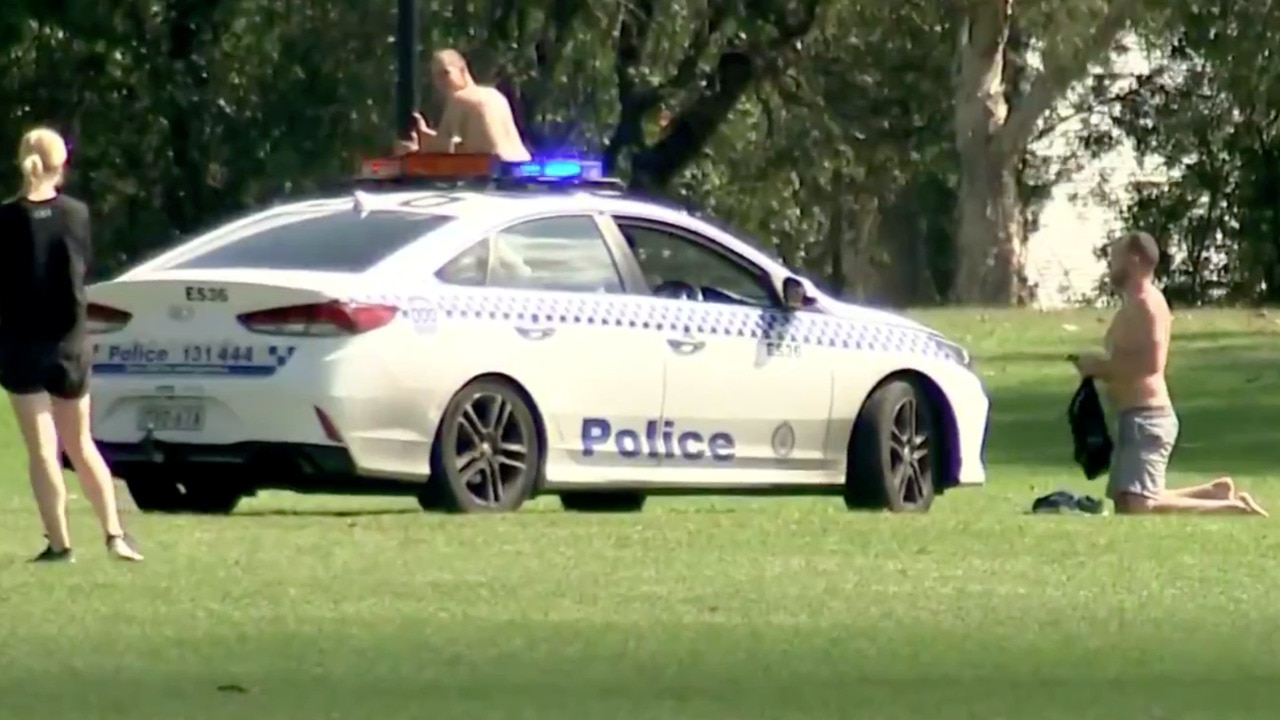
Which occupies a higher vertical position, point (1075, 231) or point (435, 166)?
point (435, 166)

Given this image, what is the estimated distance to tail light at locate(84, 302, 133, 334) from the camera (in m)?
14.6

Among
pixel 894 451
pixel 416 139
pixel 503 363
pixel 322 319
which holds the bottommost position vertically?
pixel 894 451

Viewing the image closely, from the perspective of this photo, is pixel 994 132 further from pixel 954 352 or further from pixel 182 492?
pixel 182 492

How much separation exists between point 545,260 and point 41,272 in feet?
11.5

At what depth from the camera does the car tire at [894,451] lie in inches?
632

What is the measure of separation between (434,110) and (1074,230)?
109ft

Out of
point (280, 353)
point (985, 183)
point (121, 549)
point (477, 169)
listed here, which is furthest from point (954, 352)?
point (985, 183)

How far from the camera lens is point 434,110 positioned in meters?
33.4

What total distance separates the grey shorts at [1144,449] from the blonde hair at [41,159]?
595 centimetres

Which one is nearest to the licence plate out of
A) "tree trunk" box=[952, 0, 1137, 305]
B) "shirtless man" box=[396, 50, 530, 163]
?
"shirtless man" box=[396, 50, 530, 163]

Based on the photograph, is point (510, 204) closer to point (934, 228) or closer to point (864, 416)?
point (864, 416)

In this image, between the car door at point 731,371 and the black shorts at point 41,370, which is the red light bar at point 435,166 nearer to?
the car door at point 731,371

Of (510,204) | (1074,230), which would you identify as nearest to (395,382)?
(510,204)

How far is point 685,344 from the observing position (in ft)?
50.7
